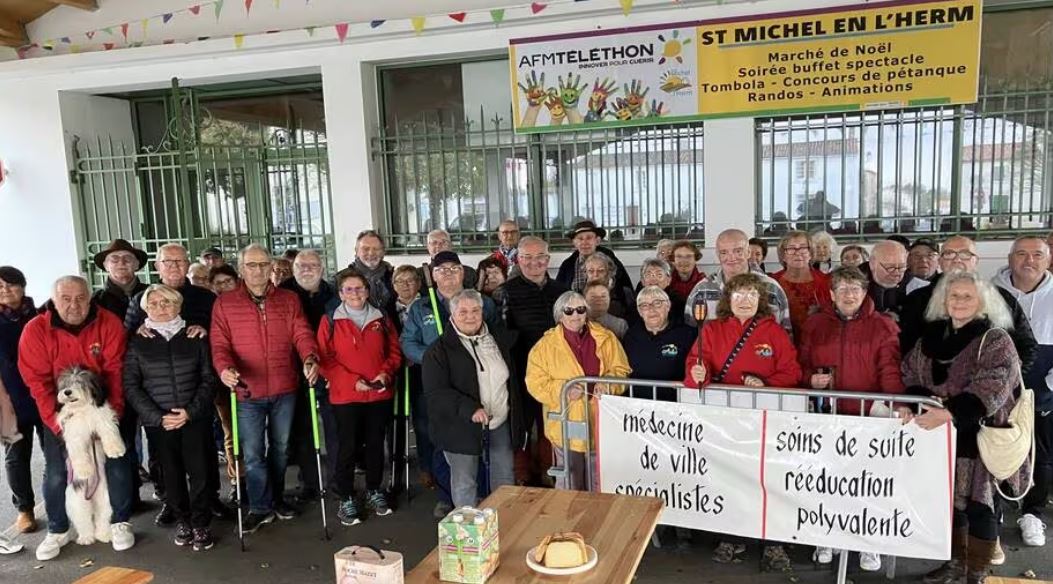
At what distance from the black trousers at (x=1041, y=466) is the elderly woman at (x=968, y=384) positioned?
2.71 ft

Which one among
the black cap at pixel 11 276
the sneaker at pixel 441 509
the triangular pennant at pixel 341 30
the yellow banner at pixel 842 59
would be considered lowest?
the sneaker at pixel 441 509

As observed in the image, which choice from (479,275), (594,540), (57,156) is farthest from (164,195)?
(594,540)

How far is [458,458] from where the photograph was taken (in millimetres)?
4211

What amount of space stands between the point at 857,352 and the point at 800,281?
96 cm

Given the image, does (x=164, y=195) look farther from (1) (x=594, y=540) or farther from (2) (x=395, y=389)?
(1) (x=594, y=540)

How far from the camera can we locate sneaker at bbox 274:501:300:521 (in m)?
4.71

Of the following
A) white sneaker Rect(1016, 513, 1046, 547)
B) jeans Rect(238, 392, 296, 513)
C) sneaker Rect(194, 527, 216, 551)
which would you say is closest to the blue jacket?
jeans Rect(238, 392, 296, 513)

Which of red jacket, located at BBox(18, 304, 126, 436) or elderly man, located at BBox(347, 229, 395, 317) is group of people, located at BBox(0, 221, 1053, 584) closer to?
red jacket, located at BBox(18, 304, 126, 436)

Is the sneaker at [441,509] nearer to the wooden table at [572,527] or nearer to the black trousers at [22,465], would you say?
the wooden table at [572,527]

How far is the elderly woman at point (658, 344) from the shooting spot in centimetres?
393

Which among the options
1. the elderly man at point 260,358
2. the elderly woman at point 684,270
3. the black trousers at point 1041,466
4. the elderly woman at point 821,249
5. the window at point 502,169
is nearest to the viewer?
the black trousers at point 1041,466

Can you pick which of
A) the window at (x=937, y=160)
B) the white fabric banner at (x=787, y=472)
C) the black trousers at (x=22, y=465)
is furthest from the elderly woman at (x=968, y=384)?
the black trousers at (x=22, y=465)

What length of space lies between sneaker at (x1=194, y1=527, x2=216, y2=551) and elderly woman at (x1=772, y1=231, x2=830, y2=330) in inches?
144

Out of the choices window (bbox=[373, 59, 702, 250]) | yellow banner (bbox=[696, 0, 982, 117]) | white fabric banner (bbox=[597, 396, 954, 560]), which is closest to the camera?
white fabric banner (bbox=[597, 396, 954, 560])
